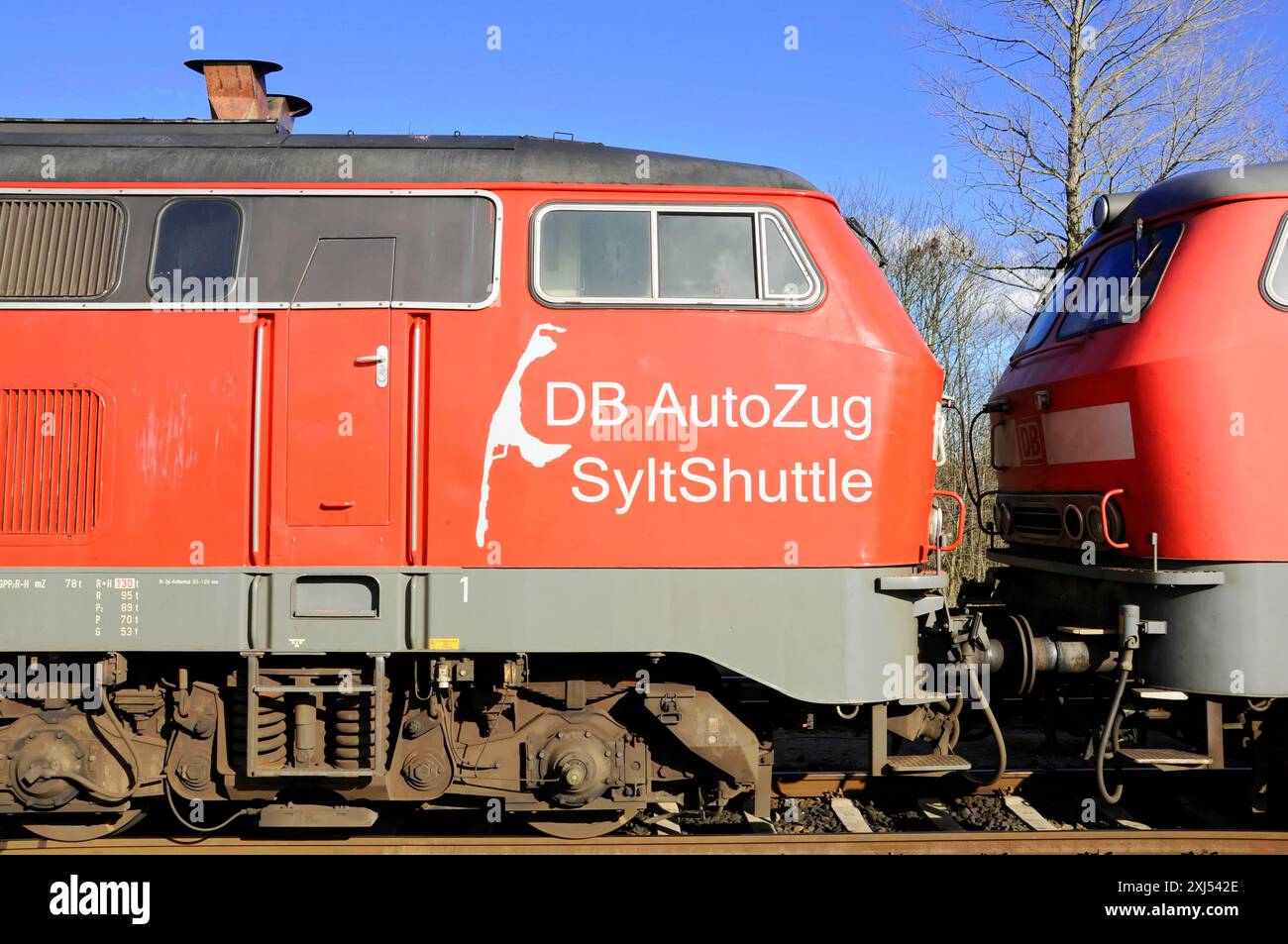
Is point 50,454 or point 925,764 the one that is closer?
point 50,454

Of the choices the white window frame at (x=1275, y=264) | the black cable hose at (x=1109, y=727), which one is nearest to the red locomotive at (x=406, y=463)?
the black cable hose at (x=1109, y=727)

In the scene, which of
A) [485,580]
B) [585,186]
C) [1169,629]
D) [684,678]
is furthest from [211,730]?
[1169,629]

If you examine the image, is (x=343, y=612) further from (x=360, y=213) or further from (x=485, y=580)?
(x=360, y=213)

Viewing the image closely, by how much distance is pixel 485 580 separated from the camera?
15.0ft

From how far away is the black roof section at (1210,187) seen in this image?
5281 mm

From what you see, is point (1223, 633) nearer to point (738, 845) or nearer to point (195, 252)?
point (738, 845)

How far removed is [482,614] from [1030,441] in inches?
161

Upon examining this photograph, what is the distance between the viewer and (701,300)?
15.8ft

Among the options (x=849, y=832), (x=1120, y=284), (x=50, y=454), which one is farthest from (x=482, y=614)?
(x=1120, y=284)

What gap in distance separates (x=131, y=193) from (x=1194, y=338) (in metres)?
5.77

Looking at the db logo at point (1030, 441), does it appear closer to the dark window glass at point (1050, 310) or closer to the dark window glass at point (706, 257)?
the dark window glass at point (1050, 310)

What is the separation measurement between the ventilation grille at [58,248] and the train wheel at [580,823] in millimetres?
3671

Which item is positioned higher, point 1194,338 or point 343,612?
point 1194,338

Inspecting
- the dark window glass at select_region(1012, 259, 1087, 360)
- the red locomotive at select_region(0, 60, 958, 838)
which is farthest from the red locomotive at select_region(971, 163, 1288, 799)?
the dark window glass at select_region(1012, 259, 1087, 360)
